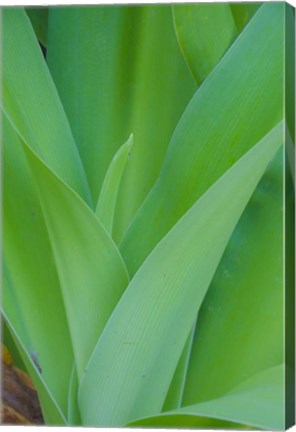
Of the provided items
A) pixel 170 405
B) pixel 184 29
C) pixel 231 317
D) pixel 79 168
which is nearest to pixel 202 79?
pixel 184 29

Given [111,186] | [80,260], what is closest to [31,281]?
[80,260]

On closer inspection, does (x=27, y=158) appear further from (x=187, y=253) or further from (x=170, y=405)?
(x=170, y=405)

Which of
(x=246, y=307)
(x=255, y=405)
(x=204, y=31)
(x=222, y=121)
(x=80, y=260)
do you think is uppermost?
(x=204, y=31)

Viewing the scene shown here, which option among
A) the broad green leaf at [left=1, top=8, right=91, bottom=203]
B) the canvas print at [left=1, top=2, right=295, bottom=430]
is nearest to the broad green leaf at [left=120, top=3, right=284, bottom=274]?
the canvas print at [left=1, top=2, right=295, bottom=430]

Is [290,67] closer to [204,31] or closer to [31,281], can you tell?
[204,31]

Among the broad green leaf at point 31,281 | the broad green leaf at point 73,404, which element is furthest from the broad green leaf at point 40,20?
the broad green leaf at point 73,404

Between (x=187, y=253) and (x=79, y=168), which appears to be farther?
(x=79, y=168)

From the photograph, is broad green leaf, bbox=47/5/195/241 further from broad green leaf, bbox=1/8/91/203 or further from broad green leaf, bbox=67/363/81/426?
broad green leaf, bbox=67/363/81/426

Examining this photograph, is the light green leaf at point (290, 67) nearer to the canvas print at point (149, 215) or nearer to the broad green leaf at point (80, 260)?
the canvas print at point (149, 215)
